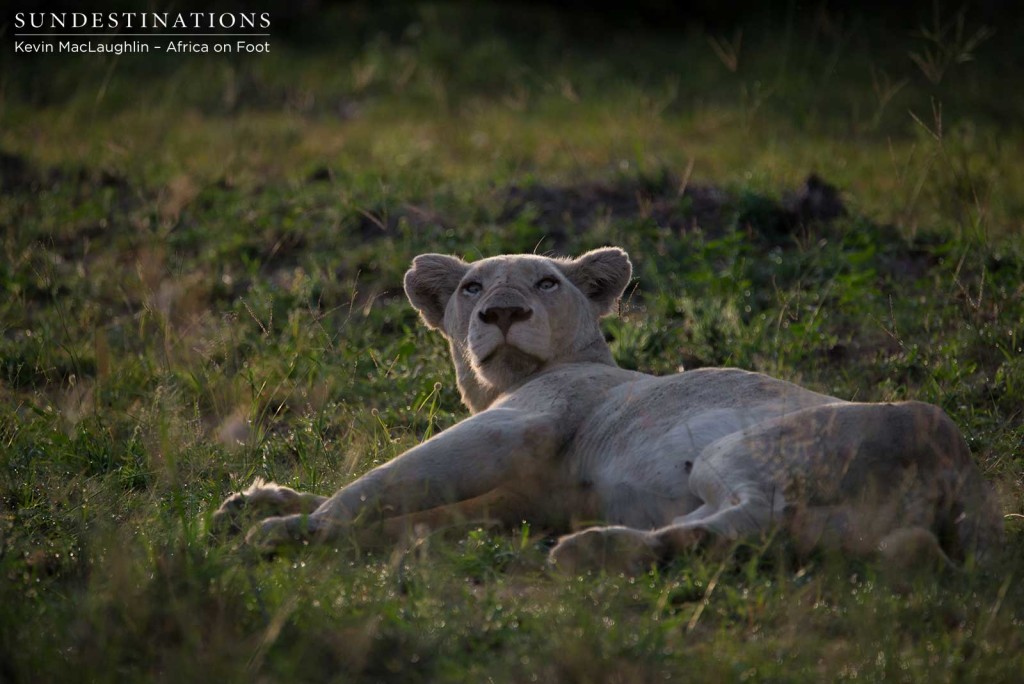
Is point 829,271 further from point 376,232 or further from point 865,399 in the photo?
point 376,232

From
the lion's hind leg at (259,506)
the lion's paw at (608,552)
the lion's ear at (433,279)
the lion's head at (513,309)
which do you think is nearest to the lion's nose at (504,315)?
the lion's head at (513,309)

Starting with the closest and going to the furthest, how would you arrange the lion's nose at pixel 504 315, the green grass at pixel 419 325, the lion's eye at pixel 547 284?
the green grass at pixel 419 325
the lion's nose at pixel 504 315
the lion's eye at pixel 547 284

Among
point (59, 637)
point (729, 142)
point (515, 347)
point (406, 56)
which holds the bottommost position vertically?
point (59, 637)

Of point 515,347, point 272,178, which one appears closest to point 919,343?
point 515,347

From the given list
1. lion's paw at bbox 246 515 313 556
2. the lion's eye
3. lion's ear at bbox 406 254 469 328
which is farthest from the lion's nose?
lion's paw at bbox 246 515 313 556

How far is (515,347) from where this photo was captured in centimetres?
543

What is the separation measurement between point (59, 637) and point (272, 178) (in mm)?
7456

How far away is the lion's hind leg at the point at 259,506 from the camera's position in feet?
14.7

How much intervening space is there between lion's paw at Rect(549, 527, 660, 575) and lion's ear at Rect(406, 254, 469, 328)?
226 centimetres

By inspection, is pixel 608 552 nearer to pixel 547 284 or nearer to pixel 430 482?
pixel 430 482

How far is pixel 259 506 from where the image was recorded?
4539 mm

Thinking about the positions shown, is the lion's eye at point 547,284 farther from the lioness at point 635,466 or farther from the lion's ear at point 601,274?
the lion's ear at point 601,274

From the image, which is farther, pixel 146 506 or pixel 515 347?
pixel 515 347

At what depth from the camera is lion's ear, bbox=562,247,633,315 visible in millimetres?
6070
